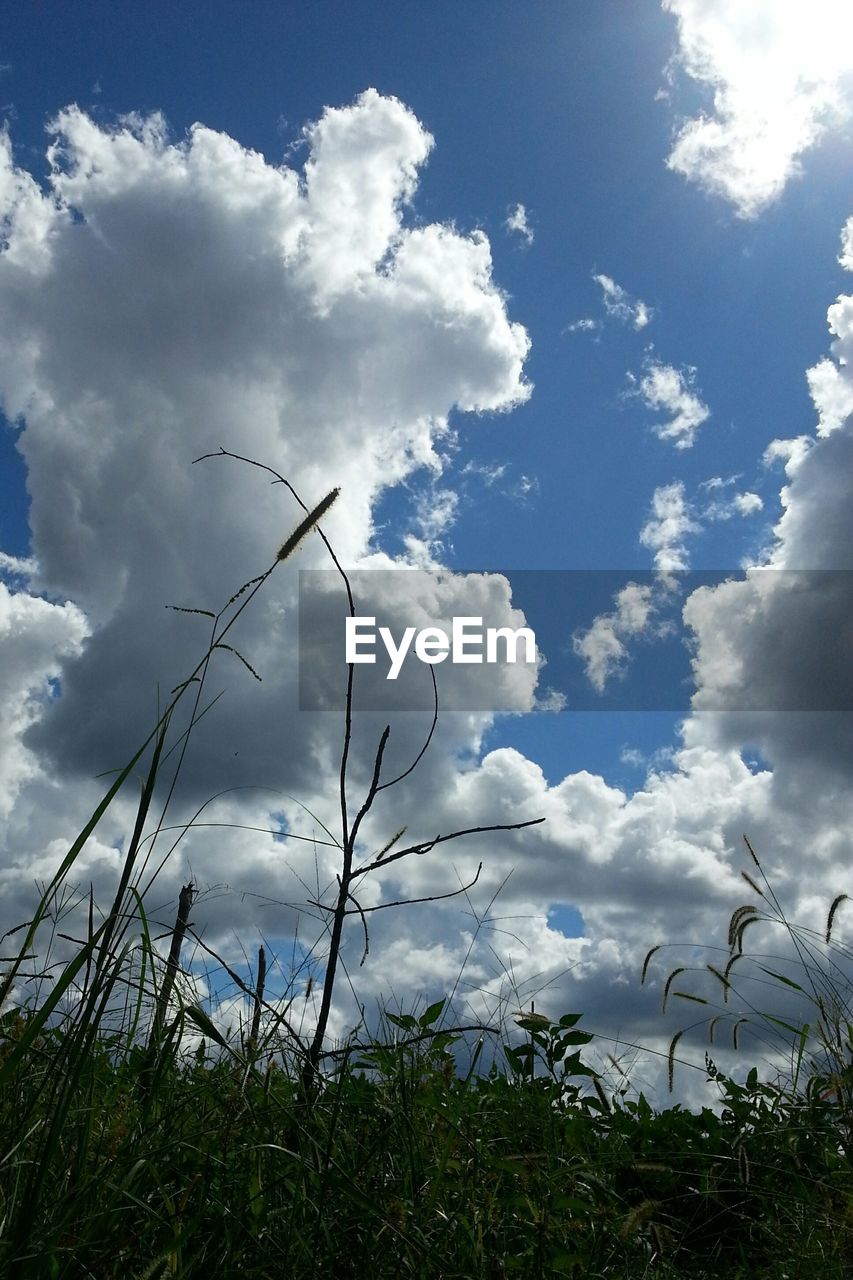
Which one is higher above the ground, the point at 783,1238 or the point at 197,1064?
the point at 197,1064

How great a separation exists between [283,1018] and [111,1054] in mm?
1275

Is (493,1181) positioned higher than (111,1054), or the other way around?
(111,1054)

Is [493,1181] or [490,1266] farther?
[493,1181]

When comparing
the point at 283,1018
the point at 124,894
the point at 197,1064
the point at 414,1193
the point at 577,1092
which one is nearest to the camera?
the point at 124,894

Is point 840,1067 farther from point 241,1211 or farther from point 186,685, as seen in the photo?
point 186,685

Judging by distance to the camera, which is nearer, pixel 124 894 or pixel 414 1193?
pixel 124 894

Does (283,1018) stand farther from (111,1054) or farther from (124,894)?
(111,1054)

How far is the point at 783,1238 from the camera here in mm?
3225

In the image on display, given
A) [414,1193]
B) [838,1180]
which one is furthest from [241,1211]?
[838,1180]

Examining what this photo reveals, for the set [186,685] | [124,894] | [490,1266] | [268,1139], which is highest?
[186,685]

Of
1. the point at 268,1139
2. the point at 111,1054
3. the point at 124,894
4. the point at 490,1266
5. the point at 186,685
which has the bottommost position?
the point at 490,1266

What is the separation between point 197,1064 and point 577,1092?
1.57 m

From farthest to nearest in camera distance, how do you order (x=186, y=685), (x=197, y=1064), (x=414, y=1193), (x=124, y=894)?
(x=197, y=1064) < (x=414, y=1193) < (x=186, y=685) < (x=124, y=894)

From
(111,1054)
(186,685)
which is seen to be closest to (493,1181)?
(111,1054)
